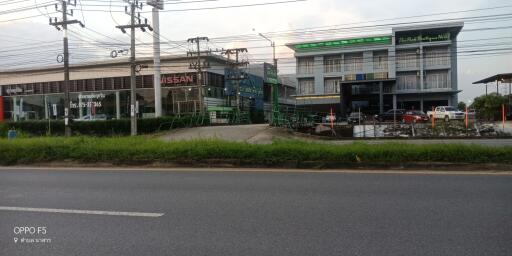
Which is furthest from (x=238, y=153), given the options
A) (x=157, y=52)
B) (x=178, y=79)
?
(x=178, y=79)

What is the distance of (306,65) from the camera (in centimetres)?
6556

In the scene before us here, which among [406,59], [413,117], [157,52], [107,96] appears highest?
[406,59]

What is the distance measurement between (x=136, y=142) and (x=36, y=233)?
406 inches

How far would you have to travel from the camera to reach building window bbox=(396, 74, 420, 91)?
6094 cm

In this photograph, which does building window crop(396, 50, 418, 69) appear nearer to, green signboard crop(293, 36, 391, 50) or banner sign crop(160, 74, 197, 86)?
green signboard crop(293, 36, 391, 50)

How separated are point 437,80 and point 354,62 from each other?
11.1 m

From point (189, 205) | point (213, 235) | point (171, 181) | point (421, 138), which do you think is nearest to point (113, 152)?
point (171, 181)

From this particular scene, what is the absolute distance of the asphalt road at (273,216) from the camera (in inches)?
215

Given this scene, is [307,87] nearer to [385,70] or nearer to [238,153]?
[385,70]

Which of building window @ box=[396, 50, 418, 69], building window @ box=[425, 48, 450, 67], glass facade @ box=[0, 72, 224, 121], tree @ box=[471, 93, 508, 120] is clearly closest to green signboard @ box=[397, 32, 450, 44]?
building window @ box=[425, 48, 450, 67]

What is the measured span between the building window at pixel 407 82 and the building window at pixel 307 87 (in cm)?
1167

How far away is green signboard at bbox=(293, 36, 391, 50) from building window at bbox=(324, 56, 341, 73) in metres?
1.73

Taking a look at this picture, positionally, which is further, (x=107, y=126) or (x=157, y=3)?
(x=157, y=3)

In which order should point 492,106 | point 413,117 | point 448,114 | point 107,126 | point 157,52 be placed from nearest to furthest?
point 107,126, point 492,106, point 157,52, point 413,117, point 448,114
